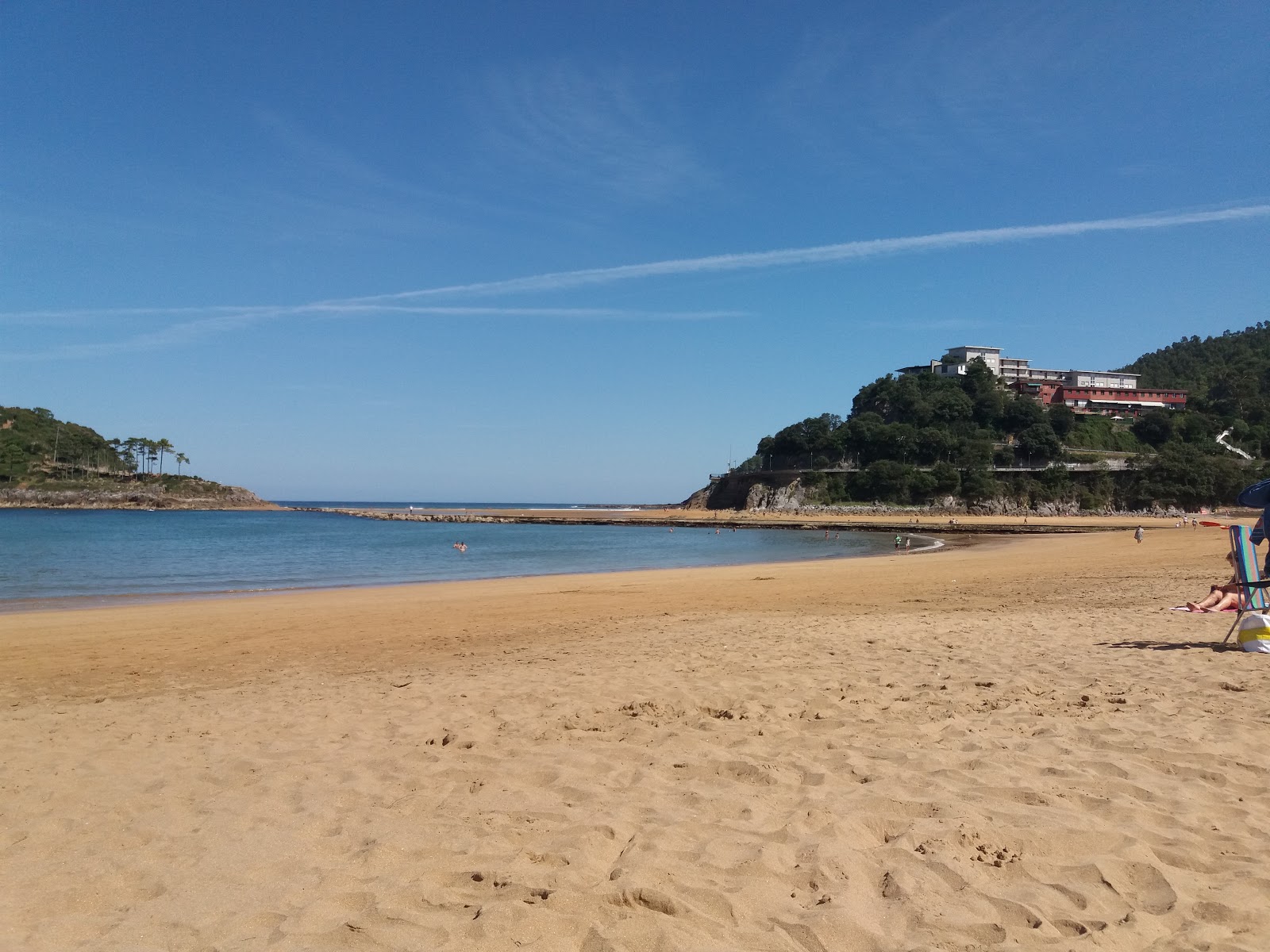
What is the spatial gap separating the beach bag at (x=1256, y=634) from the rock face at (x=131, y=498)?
140 meters

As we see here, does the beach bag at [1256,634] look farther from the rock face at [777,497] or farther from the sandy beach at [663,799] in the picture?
the rock face at [777,497]

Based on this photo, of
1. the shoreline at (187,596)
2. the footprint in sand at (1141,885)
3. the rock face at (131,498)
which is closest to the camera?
the footprint in sand at (1141,885)

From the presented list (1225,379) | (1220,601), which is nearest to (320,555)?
(1220,601)

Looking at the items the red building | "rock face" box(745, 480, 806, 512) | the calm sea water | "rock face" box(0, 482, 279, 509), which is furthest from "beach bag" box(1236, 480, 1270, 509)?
"rock face" box(0, 482, 279, 509)

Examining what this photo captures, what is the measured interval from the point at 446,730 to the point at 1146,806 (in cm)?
445

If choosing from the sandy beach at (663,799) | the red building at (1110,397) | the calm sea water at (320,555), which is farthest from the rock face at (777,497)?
the sandy beach at (663,799)

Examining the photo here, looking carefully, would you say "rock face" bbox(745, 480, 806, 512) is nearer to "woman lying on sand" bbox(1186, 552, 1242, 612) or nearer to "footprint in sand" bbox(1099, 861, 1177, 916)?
"woman lying on sand" bbox(1186, 552, 1242, 612)

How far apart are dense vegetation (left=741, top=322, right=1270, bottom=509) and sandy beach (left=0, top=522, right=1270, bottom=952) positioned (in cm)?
7787

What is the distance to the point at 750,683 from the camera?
700 cm

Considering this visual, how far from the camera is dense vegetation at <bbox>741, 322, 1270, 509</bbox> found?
75.1m

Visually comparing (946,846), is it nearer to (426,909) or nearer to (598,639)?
(426,909)

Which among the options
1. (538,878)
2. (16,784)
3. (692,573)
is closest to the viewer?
(538,878)

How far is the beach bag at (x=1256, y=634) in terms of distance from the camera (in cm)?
740

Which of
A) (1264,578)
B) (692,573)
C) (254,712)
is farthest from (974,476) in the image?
(254,712)
